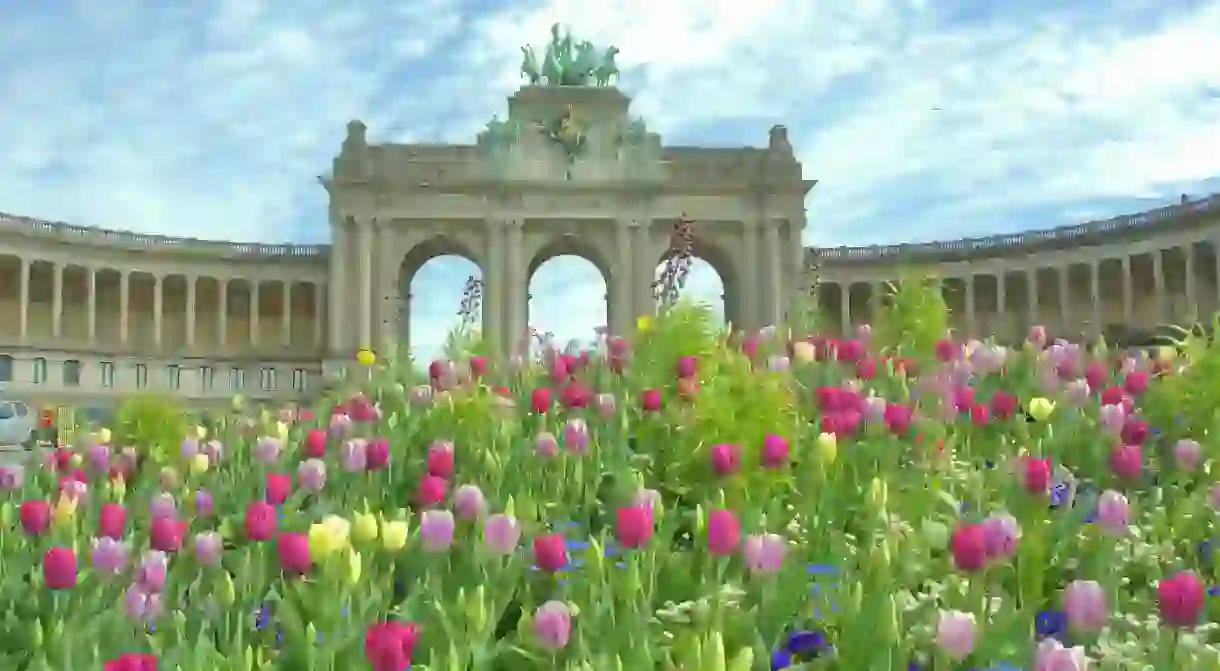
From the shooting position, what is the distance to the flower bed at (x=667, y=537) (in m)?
3.97

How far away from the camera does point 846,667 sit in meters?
3.88

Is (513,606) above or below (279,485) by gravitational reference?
below

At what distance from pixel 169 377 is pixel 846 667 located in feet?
246

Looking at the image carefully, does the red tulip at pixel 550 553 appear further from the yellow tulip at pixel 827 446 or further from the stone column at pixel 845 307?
the stone column at pixel 845 307

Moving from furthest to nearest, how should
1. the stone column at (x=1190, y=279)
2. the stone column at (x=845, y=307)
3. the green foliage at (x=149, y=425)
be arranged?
the stone column at (x=845, y=307) < the stone column at (x=1190, y=279) < the green foliage at (x=149, y=425)

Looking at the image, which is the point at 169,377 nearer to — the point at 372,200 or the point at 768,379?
the point at 372,200

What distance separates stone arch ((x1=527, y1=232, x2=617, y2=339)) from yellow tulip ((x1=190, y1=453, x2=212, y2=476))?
59381 mm

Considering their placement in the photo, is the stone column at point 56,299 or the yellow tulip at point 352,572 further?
the stone column at point 56,299

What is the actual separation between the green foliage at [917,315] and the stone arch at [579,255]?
54515mm

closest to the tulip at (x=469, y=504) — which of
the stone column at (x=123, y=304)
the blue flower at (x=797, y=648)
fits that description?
the blue flower at (x=797, y=648)

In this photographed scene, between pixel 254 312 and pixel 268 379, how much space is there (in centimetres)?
465

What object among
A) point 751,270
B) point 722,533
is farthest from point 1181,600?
point 751,270

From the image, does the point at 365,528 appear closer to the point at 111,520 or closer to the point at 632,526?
the point at 632,526

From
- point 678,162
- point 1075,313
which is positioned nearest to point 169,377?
point 678,162
